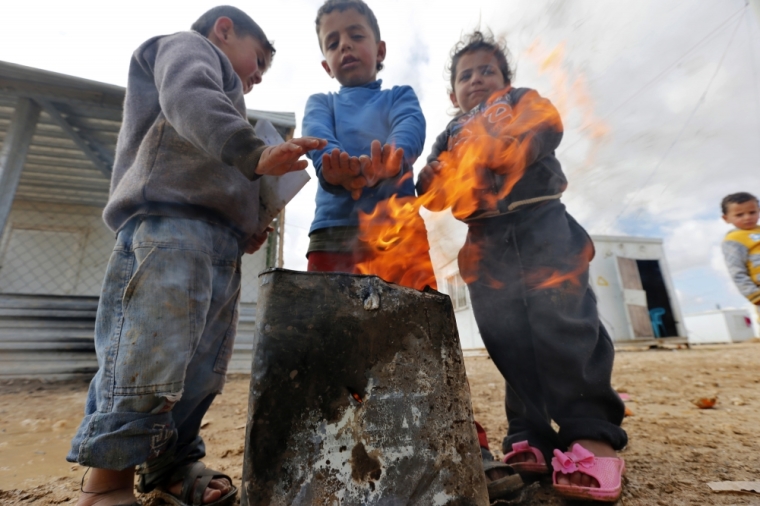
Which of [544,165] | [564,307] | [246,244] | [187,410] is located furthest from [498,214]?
[187,410]

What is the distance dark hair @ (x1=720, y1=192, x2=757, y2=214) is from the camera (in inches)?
171

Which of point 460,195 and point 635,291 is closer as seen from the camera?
point 460,195

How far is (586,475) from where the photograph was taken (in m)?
1.40

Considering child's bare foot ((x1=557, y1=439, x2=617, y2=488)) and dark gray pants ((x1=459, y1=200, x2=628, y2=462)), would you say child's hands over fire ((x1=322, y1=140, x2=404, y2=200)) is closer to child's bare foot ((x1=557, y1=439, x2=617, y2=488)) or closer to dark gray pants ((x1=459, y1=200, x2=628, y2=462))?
dark gray pants ((x1=459, y1=200, x2=628, y2=462))

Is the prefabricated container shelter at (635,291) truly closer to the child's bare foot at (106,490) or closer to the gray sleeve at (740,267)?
the gray sleeve at (740,267)

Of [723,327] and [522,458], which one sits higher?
[723,327]

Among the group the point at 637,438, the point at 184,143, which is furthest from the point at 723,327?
the point at 184,143

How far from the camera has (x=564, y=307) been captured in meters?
1.72

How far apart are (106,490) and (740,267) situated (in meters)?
5.84

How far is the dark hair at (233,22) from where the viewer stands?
1976 mm

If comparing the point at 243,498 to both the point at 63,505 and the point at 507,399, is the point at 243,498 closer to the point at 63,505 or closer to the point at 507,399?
the point at 63,505

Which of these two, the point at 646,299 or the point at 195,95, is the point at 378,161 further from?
the point at 646,299

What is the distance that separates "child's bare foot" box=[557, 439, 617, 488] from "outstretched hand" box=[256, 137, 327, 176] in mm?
1529

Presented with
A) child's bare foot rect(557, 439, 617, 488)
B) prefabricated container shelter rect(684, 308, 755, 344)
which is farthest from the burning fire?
prefabricated container shelter rect(684, 308, 755, 344)
